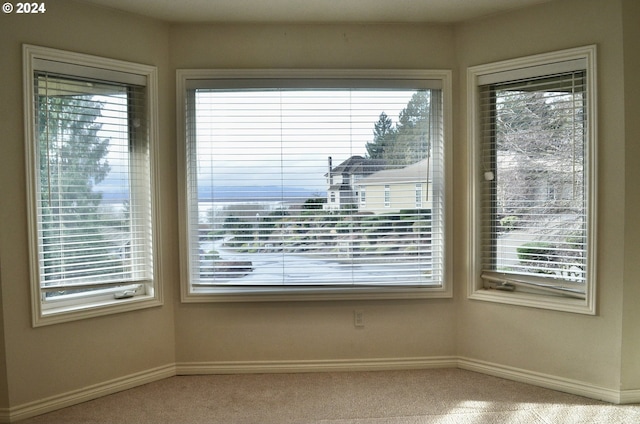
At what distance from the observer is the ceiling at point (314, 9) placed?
289 centimetres

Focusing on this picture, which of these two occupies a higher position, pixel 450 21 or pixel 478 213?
pixel 450 21

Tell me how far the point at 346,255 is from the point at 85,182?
185 centimetres

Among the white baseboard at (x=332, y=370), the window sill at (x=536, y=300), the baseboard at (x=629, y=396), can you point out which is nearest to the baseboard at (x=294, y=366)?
the white baseboard at (x=332, y=370)

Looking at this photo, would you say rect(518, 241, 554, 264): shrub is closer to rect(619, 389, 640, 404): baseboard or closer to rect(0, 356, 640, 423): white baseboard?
rect(0, 356, 640, 423): white baseboard

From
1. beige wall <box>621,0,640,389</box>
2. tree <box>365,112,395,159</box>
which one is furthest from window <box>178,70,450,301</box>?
beige wall <box>621,0,640,389</box>

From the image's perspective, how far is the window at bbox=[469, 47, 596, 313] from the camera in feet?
9.48

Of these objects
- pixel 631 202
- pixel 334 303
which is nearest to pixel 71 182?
pixel 334 303

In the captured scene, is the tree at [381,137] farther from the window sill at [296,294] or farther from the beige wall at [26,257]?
the beige wall at [26,257]

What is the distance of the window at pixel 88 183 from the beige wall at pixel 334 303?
0.09 meters

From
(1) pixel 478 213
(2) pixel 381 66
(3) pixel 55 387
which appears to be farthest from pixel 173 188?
(1) pixel 478 213

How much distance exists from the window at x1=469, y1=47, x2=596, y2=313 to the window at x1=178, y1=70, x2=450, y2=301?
1.04 feet

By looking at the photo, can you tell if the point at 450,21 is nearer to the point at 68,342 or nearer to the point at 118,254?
the point at 118,254

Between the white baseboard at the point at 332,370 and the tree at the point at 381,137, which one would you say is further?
the tree at the point at 381,137

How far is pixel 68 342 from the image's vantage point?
9.43ft
